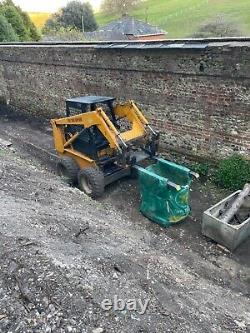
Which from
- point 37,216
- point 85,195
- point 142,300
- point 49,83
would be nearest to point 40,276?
point 142,300

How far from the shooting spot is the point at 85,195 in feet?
25.6

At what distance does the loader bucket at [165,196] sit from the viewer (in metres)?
6.73

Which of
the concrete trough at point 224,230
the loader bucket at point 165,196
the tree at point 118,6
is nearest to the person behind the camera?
the concrete trough at point 224,230

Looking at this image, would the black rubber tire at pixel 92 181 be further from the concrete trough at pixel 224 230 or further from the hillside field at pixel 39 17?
the hillside field at pixel 39 17

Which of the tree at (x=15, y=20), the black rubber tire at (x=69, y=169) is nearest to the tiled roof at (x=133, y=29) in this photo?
the tree at (x=15, y=20)

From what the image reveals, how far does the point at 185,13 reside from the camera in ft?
150

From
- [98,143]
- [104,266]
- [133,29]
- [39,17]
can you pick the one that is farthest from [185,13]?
[104,266]

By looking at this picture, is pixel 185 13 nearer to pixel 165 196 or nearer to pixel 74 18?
pixel 74 18

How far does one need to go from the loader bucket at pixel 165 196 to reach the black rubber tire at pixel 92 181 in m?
1.09

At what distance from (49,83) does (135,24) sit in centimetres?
2070

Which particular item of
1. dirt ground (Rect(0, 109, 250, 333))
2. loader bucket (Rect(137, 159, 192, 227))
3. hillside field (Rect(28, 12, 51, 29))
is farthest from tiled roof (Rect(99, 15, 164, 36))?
loader bucket (Rect(137, 159, 192, 227))

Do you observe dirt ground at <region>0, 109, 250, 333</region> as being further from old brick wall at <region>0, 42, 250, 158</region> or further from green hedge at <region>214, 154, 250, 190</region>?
old brick wall at <region>0, 42, 250, 158</region>

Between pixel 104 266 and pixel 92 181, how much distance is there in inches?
119

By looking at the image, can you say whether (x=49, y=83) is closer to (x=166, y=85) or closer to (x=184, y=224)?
(x=166, y=85)
